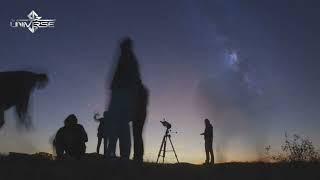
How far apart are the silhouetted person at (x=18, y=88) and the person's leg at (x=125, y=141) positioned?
3.32 metres

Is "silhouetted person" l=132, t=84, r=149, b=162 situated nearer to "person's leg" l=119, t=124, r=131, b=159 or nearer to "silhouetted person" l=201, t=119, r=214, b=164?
"person's leg" l=119, t=124, r=131, b=159

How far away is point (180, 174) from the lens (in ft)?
37.7

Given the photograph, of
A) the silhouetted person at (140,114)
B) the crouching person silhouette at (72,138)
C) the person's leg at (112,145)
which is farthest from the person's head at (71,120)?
the silhouetted person at (140,114)

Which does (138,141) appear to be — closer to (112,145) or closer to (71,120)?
(112,145)

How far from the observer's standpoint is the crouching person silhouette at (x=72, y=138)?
1500cm

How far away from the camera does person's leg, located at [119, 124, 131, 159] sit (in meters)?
14.2

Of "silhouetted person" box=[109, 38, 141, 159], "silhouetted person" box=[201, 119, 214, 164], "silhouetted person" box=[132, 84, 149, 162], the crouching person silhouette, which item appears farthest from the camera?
"silhouetted person" box=[201, 119, 214, 164]

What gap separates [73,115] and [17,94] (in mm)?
2348

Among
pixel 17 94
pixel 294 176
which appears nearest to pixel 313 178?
pixel 294 176

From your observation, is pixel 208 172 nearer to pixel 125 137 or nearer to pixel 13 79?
pixel 125 137

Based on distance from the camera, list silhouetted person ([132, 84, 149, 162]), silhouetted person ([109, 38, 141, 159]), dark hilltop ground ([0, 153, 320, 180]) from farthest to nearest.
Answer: silhouetted person ([132, 84, 149, 162])
silhouetted person ([109, 38, 141, 159])
dark hilltop ground ([0, 153, 320, 180])

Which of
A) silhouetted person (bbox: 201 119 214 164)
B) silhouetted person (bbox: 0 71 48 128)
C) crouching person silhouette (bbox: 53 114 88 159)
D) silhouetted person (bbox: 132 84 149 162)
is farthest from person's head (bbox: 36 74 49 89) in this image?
silhouetted person (bbox: 201 119 214 164)

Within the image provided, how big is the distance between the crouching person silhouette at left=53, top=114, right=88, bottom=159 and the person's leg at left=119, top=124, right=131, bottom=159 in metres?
1.27

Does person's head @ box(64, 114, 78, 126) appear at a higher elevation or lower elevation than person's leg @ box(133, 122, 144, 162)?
higher
